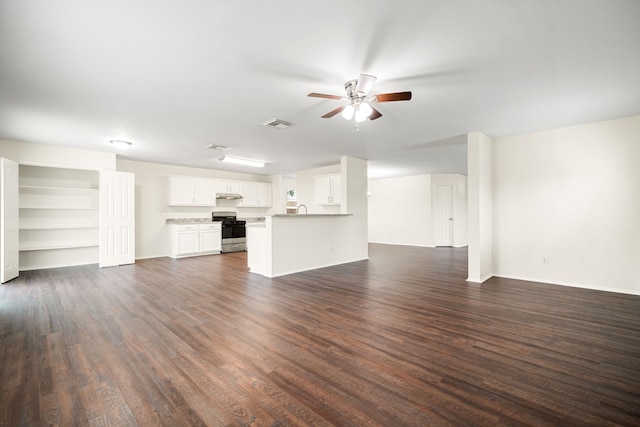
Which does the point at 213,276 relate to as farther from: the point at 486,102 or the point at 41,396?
the point at 486,102

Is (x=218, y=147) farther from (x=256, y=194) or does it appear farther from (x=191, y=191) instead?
(x=256, y=194)

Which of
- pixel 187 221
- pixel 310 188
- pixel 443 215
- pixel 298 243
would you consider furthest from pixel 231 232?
pixel 443 215

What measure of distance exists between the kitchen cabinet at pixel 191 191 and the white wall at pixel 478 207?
6.55m

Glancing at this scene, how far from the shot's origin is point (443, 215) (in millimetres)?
9453

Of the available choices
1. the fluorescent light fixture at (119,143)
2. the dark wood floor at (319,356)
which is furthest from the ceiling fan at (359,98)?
the fluorescent light fixture at (119,143)

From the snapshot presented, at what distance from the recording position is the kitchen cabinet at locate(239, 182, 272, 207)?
8.91 m

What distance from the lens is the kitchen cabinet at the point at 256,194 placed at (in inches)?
351

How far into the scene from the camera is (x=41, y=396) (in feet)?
5.73

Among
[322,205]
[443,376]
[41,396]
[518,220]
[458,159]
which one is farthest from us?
[322,205]

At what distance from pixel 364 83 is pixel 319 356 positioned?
7.69ft

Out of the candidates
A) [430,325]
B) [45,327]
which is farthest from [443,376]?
[45,327]

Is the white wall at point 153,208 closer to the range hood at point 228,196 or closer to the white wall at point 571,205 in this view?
the range hood at point 228,196

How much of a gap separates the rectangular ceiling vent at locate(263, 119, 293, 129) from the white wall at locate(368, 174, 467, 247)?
656 centimetres

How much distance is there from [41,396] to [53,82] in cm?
284
